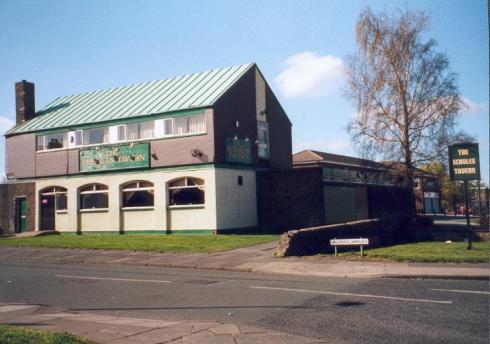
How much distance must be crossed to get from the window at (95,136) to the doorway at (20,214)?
682cm

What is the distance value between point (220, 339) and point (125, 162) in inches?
882

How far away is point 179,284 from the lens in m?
12.4

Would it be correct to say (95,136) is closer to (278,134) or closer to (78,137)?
(78,137)

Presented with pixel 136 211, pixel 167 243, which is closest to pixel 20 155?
pixel 136 211

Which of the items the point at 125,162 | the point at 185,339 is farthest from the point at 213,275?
the point at 125,162

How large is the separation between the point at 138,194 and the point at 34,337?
21501 mm

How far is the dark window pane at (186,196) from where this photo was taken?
25859 millimetres

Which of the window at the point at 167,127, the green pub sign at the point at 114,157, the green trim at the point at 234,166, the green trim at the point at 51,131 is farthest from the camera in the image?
the green trim at the point at 51,131

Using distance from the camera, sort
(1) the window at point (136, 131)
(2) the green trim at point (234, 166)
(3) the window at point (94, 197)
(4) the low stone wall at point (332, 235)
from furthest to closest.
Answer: (3) the window at point (94, 197) → (1) the window at point (136, 131) → (2) the green trim at point (234, 166) → (4) the low stone wall at point (332, 235)

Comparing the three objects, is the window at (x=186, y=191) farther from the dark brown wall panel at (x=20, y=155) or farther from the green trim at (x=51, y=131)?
the dark brown wall panel at (x=20, y=155)

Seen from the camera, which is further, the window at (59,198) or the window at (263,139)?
the window at (59,198)

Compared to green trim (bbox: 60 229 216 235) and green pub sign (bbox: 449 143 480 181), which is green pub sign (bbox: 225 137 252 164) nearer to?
green trim (bbox: 60 229 216 235)

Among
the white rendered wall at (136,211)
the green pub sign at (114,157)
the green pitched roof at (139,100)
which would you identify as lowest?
the white rendered wall at (136,211)

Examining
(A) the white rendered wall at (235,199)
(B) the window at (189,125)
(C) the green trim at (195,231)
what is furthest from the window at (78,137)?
(A) the white rendered wall at (235,199)
